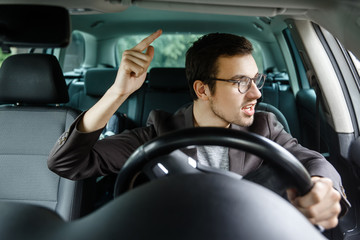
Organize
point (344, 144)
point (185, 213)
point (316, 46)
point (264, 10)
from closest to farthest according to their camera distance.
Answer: point (185, 213) → point (264, 10) → point (344, 144) → point (316, 46)

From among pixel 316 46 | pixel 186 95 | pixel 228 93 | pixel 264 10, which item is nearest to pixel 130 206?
pixel 228 93

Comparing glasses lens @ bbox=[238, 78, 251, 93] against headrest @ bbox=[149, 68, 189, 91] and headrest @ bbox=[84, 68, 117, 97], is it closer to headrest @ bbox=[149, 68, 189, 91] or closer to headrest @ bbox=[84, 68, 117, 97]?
headrest @ bbox=[149, 68, 189, 91]

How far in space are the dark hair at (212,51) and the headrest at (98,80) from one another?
144 cm

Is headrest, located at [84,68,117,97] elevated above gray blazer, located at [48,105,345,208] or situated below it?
below

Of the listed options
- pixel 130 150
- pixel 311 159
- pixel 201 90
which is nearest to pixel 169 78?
pixel 201 90

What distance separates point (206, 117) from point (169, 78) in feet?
4.04

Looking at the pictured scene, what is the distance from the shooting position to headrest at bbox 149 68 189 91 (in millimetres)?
2566

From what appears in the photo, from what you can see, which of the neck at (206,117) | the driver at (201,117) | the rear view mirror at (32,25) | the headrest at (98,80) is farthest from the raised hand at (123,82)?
the headrest at (98,80)

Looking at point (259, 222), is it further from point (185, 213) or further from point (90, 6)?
point (90, 6)

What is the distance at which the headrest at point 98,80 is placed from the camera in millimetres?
2789

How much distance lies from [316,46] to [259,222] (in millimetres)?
1626

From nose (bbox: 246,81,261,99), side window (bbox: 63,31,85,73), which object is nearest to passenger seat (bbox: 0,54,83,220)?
nose (bbox: 246,81,261,99)

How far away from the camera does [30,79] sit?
6.08 ft

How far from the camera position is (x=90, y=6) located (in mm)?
1255
